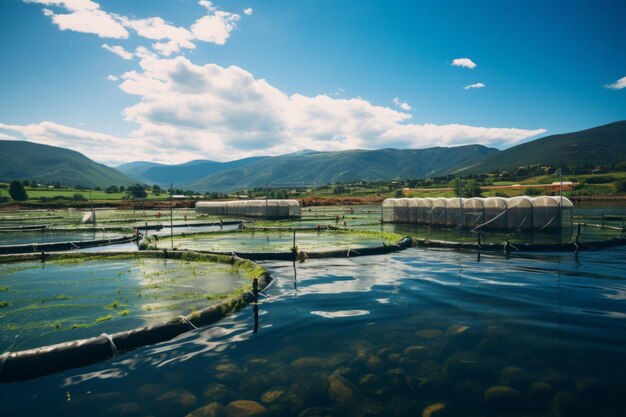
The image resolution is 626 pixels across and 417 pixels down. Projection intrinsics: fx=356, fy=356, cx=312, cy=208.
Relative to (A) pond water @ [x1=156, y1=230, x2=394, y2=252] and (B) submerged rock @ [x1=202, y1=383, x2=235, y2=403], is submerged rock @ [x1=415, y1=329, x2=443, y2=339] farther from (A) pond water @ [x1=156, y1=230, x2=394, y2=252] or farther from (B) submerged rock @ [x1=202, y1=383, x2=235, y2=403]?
(A) pond water @ [x1=156, y1=230, x2=394, y2=252]

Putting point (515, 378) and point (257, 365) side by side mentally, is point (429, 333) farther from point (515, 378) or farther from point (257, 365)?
point (257, 365)

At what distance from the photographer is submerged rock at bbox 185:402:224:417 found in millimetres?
7945

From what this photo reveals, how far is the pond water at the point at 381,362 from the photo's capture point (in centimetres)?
835

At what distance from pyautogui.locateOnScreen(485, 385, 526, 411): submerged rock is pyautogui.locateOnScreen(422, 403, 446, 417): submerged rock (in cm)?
110

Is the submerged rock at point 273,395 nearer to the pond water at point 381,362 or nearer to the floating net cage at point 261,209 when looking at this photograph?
the pond water at point 381,362

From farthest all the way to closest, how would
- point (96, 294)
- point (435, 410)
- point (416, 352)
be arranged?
point (96, 294)
point (416, 352)
point (435, 410)

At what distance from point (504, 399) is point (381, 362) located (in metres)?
3.18

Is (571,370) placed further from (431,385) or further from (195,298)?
(195,298)

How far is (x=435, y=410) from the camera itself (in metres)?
8.12

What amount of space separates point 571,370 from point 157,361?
1171 centimetres

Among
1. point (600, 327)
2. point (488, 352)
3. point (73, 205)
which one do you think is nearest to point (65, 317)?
point (488, 352)

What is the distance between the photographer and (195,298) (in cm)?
1600

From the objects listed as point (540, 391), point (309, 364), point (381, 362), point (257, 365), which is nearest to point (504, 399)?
point (540, 391)

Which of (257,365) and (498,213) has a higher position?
(498,213)
